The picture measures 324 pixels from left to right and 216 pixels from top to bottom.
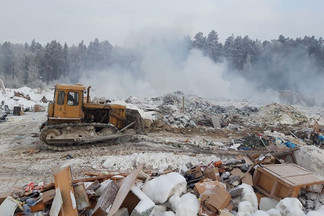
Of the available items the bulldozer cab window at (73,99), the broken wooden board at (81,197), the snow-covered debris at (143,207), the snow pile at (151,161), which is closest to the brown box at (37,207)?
the broken wooden board at (81,197)

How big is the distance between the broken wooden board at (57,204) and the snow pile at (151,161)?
3478 mm

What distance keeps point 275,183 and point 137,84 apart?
40.3m

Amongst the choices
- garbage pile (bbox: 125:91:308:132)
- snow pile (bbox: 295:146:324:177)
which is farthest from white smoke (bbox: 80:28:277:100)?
snow pile (bbox: 295:146:324:177)

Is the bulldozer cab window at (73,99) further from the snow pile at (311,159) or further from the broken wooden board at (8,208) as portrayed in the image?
the snow pile at (311,159)

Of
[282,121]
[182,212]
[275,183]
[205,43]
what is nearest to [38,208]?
[182,212]

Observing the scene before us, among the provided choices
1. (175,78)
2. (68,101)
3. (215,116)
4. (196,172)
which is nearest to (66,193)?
(196,172)

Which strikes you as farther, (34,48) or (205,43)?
(34,48)

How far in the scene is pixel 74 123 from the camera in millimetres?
9953

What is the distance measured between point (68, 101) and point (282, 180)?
308 inches

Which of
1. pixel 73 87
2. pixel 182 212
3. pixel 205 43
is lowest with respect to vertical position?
pixel 182 212

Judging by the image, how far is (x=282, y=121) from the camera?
64.7 feet

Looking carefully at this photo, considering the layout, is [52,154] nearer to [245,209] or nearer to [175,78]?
[245,209]

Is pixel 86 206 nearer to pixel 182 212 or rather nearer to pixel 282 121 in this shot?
pixel 182 212

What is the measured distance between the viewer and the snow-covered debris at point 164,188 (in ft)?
14.1
